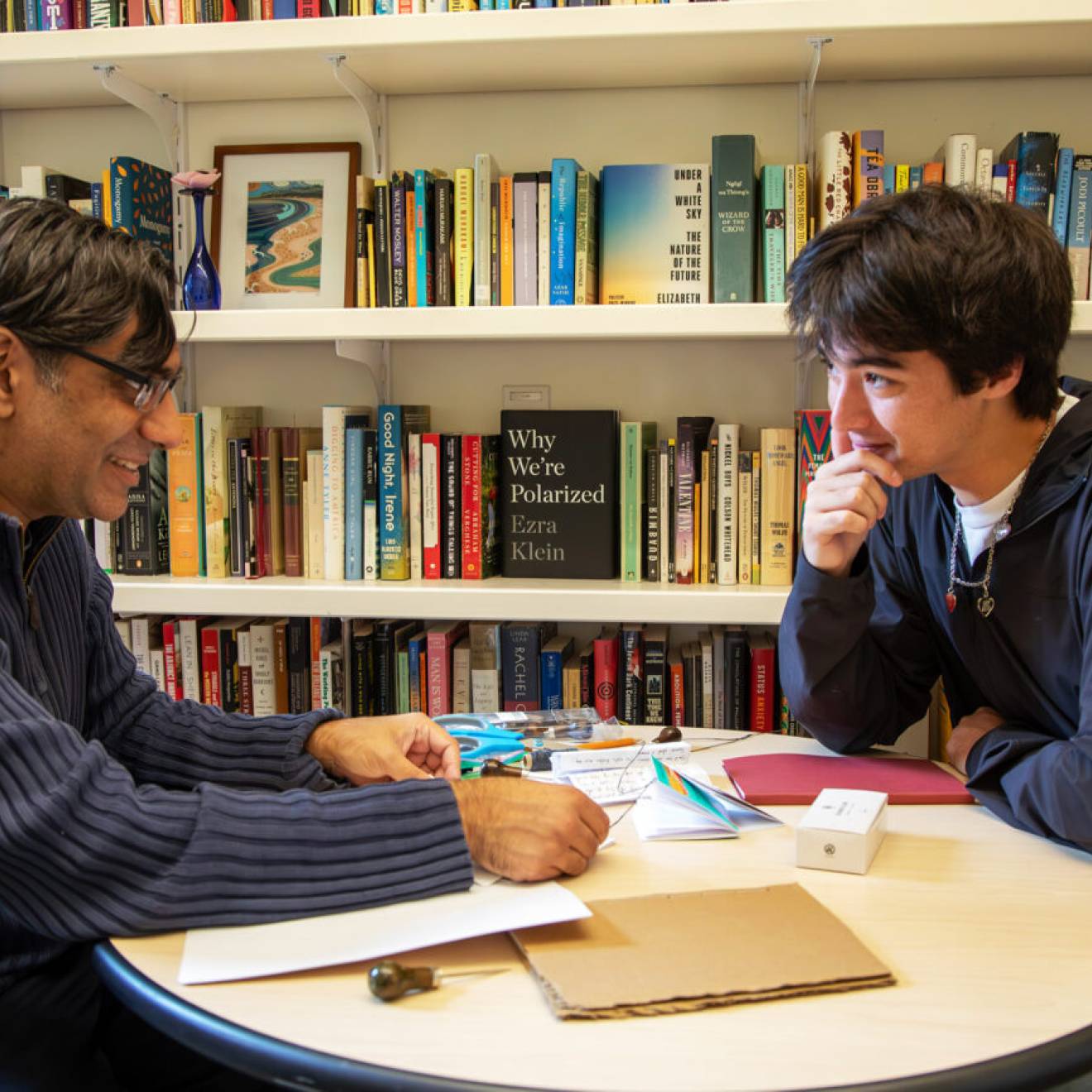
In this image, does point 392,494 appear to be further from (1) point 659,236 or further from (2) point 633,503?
(1) point 659,236

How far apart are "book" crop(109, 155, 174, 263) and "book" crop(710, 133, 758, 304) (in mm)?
1058

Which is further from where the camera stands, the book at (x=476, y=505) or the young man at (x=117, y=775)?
the book at (x=476, y=505)

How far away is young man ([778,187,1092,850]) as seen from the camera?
4.48 feet

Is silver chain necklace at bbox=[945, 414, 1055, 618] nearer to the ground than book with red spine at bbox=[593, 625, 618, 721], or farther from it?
farther from it

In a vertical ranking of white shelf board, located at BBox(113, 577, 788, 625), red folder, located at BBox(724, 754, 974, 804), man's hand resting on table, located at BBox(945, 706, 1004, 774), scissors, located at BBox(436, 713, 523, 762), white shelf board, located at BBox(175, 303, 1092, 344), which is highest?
white shelf board, located at BBox(175, 303, 1092, 344)

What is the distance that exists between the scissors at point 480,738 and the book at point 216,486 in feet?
2.84

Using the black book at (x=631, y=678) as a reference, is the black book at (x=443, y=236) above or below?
above

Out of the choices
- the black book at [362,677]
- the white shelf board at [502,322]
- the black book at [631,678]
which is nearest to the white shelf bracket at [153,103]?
the white shelf board at [502,322]

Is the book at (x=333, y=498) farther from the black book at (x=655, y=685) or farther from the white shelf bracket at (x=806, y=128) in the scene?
the white shelf bracket at (x=806, y=128)

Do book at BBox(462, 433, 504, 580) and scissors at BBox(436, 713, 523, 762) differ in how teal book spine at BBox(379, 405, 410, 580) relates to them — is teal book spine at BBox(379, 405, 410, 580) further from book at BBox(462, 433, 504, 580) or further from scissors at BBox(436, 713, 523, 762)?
scissors at BBox(436, 713, 523, 762)

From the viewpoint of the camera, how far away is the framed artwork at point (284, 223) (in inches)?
92.8

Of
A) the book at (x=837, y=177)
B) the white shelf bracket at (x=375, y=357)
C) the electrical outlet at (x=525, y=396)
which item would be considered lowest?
the electrical outlet at (x=525, y=396)

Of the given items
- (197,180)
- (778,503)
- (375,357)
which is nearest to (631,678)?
→ (778,503)

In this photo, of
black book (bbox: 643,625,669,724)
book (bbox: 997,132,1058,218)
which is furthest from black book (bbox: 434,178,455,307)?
book (bbox: 997,132,1058,218)
